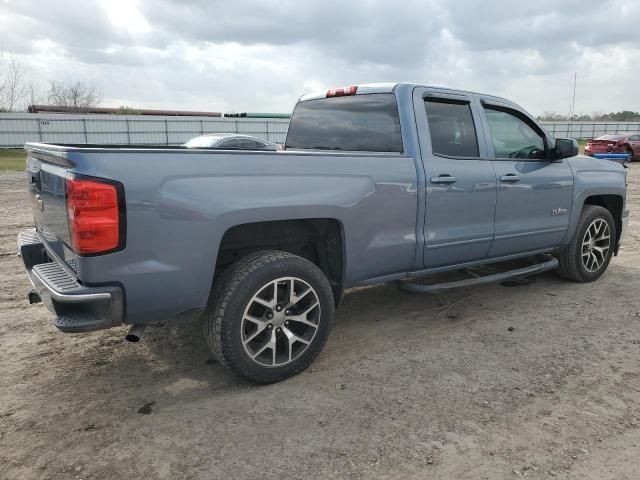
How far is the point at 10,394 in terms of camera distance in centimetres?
312

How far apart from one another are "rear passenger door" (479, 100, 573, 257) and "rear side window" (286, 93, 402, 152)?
989 millimetres

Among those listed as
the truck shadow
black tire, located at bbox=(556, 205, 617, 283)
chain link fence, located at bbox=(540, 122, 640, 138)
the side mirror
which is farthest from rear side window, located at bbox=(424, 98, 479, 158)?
chain link fence, located at bbox=(540, 122, 640, 138)

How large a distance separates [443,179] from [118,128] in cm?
3408

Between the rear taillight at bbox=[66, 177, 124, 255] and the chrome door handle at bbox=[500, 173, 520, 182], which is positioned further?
the chrome door handle at bbox=[500, 173, 520, 182]

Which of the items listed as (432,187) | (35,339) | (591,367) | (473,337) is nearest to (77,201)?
(35,339)

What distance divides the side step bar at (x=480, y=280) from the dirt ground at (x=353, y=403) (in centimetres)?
35

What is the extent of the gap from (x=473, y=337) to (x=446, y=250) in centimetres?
Answer: 72

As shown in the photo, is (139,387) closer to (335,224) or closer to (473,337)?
(335,224)

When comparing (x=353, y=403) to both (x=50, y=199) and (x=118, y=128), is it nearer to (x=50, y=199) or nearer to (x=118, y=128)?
(x=50, y=199)

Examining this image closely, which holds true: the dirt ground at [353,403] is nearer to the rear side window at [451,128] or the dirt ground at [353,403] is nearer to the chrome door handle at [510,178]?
the chrome door handle at [510,178]

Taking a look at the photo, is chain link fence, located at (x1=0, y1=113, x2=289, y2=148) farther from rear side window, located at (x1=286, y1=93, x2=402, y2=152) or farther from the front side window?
the front side window

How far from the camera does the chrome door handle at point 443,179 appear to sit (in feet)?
12.7

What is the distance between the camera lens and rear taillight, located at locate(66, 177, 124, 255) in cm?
254

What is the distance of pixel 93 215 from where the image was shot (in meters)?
2.56
